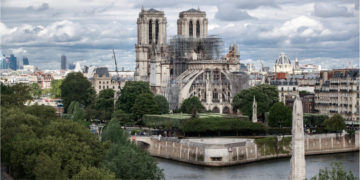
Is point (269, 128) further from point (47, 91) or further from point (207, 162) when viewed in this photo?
point (47, 91)

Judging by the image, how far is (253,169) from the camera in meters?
69.7

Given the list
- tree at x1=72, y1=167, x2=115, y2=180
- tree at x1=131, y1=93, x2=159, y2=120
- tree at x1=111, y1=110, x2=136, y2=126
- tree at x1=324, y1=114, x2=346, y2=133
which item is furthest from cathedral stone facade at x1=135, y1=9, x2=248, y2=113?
tree at x1=72, y1=167, x2=115, y2=180

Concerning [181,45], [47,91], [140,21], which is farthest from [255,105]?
[47,91]

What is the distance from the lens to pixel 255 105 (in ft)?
305

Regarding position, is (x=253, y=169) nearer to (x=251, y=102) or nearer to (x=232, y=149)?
(x=232, y=149)

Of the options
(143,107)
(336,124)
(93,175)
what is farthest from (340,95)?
(93,175)

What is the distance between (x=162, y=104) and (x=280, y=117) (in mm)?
18465

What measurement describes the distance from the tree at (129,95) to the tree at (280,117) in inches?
731

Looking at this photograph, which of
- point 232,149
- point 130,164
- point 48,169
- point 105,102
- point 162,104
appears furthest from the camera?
point 105,102

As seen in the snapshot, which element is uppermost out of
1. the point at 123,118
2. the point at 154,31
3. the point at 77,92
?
the point at 154,31

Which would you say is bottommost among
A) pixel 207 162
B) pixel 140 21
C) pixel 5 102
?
pixel 207 162

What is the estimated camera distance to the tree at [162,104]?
10100cm

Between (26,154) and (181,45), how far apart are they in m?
66.5

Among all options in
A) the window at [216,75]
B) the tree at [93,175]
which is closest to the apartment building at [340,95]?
the window at [216,75]
